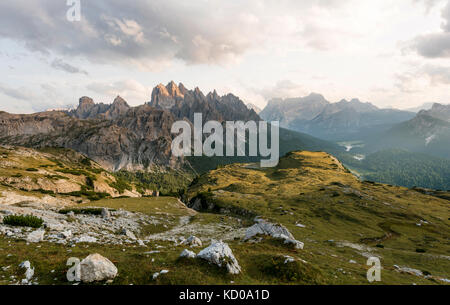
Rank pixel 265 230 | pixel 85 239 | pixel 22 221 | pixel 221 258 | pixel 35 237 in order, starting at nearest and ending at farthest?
pixel 221 258 < pixel 35 237 < pixel 85 239 < pixel 22 221 < pixel 265 230

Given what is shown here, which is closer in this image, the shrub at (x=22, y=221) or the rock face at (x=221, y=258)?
the rock face at (x=221, y=258)

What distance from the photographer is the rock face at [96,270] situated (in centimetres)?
1436

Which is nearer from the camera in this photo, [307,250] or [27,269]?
[27,269]

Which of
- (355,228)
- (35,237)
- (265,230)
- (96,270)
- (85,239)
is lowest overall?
(355,228)

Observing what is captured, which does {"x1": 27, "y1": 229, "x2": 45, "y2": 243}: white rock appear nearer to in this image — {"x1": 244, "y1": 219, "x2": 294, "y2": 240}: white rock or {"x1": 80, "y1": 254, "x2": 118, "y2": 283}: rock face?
{"x1": 80, "y1": 254, "x2": 118, "y2": 283}: rock face

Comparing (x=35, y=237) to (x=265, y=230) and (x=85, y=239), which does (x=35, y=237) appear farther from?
(x=265, y=230)

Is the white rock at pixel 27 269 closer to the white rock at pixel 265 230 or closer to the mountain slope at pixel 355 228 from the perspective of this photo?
the mountain slope at pixel 355 228

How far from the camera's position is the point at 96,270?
1455 centimetres

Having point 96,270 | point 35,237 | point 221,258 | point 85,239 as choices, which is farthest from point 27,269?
point 221,258

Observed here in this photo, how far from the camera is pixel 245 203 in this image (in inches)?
3765

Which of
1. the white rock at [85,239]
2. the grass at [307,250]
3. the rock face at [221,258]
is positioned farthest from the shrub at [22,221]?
the rock face at [221,258]

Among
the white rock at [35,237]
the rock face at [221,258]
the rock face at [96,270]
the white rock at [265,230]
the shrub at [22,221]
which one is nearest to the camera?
the rock face at [96,270]
